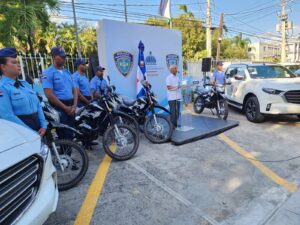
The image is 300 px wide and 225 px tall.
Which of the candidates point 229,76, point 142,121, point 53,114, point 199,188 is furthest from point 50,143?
point 229,76

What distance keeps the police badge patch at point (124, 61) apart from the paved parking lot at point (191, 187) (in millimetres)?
2324

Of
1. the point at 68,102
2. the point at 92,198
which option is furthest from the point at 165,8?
the point at 92,198

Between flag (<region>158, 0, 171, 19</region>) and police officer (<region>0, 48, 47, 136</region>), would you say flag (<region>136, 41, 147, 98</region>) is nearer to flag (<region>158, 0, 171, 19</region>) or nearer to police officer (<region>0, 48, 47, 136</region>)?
flag (<region>158, 0, 171, 19</region>)

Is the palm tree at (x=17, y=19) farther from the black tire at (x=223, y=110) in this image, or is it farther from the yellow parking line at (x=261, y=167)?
the yellow parking line at (x=261, y=167)

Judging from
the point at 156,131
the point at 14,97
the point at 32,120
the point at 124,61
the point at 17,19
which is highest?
the point at 17,19

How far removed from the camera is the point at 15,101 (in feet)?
8.73

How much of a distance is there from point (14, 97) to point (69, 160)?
1.11 meters

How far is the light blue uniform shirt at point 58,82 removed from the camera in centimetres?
361

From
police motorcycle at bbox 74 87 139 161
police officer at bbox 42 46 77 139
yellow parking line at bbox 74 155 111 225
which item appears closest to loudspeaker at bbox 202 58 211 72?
police motorcycle at bbox 74 87 139 161

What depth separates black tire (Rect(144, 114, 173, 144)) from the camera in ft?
16.2

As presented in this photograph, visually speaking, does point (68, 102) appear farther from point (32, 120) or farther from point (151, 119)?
point (151, 119)

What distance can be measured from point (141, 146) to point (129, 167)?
104cm

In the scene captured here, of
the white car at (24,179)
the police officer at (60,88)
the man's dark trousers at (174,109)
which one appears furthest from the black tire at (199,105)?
the white car at (24,179)

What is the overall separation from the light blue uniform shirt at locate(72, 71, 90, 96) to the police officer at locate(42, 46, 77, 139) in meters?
1.17
